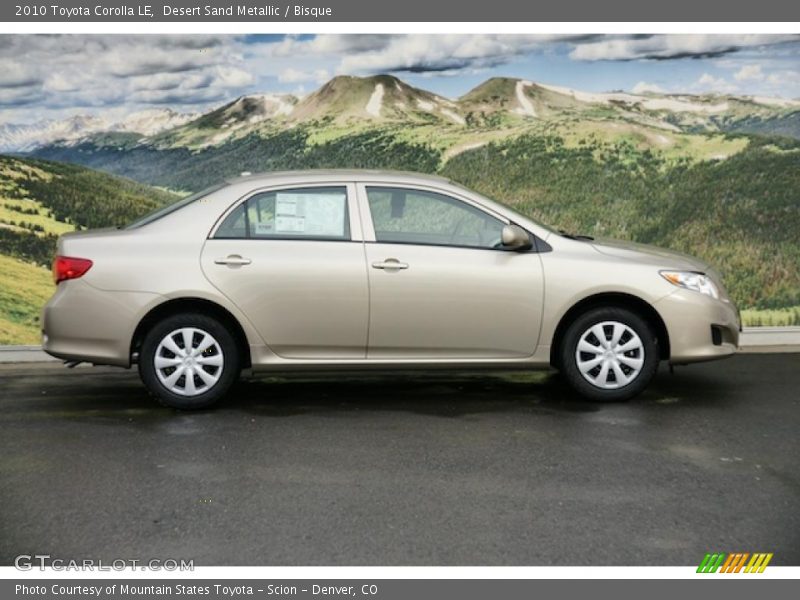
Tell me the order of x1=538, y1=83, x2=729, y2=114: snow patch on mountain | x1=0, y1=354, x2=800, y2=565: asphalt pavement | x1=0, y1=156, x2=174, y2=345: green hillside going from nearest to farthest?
1. x1=0, y1=354, x2=800, y2=565: asphalt pavement
2. x1=0, y1=156, x2=174, y2=345: green hillside
3. x1=538, y1=83, x2=729, y2=114: snow patch on mountain

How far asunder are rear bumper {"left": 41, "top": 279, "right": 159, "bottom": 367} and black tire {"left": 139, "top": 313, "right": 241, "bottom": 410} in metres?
0.14

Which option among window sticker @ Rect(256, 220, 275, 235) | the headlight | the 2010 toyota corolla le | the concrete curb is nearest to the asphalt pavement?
the 2010 toyota corolla le

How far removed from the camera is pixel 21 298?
10.6 m

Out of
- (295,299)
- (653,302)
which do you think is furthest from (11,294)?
(653,302)

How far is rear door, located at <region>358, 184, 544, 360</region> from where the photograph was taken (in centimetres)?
745

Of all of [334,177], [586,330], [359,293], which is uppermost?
[334,177]

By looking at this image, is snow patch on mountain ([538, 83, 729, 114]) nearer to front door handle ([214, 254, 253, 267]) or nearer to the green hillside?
the green hillside

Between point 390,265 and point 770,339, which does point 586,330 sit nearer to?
point 390,265

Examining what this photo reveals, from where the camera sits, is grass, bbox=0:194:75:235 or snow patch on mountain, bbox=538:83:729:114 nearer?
grass, bbox=0:194:75:235

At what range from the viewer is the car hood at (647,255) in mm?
7730

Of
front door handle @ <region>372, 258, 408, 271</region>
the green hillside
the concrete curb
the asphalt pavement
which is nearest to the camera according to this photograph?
the asphalt pavement

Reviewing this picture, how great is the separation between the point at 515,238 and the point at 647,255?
1069mm

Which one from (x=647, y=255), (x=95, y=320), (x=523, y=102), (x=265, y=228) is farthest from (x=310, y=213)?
(x=523, y=102)

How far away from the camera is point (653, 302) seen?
298 inches
